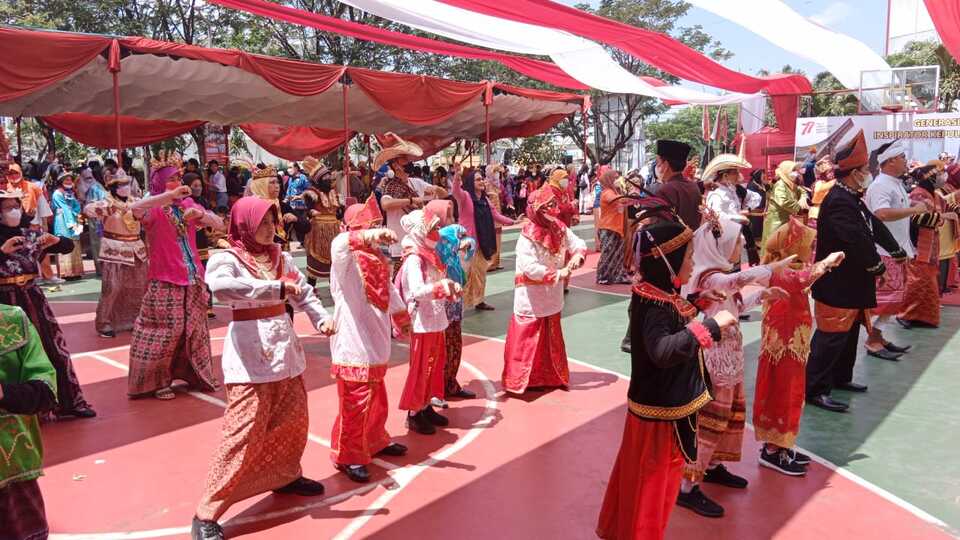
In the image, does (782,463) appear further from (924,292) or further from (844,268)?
(924,292)

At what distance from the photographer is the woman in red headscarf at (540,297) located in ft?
18.1

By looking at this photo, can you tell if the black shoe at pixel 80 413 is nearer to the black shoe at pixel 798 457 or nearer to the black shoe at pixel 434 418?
the black shoe at pixel 434 418

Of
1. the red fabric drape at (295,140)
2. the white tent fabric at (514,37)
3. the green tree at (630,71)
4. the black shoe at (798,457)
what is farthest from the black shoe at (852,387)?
the green tree at (630,71)

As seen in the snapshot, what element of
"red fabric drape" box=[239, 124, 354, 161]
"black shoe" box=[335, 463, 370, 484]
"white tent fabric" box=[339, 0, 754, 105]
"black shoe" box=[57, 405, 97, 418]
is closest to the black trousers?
"black shoe" box=[335, 463, 370, 484]

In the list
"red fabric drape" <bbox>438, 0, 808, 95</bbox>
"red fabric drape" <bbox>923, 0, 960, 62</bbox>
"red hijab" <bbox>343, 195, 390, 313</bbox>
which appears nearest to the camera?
"red hijab" <bbox>343, 195, 390, 313</bbox>

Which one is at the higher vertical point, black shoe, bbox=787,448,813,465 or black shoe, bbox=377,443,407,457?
black shoe, bbox=787,448,813,465

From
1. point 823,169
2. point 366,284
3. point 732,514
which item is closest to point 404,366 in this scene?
point 366,284

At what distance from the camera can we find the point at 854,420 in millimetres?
5043

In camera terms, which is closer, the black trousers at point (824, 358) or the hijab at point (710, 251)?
the hijab at point (710, 251)

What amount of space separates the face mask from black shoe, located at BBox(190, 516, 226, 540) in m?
2.49

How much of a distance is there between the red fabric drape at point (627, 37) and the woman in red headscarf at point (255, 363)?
377 centimetres

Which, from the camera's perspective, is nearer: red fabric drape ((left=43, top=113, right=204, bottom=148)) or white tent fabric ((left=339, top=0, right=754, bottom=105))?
white tent fabric ((left=339, top=0, right=754, bottom=105))

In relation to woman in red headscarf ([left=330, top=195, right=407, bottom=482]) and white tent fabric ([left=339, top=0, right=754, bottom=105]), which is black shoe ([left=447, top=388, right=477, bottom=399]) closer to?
woman in red headscarf ([left=330, top=195, right=407, bottom=482])

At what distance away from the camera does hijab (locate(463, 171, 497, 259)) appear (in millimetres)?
8609
